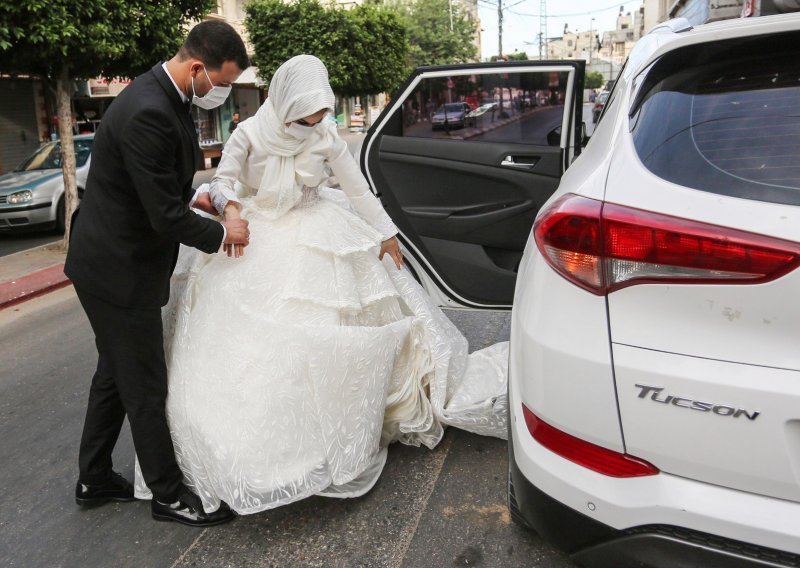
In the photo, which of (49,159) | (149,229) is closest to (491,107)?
(149,229)

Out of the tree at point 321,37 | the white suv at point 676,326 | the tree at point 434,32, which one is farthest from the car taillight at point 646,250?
the tree at point 434,32

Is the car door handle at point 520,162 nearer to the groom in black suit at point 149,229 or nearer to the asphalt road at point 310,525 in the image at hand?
the asphalt road at point 310,525

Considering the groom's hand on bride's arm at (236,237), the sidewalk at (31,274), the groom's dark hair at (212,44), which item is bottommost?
the sidewalk at (31,274)

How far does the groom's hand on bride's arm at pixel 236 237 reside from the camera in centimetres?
244

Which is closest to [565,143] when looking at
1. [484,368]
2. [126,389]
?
[484,368]

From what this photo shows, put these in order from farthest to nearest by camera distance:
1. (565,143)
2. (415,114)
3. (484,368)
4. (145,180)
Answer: (415,114), (565,143), (484,368), (145,180)

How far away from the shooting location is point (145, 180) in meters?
2.15

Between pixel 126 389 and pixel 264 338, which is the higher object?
pixel 264 338

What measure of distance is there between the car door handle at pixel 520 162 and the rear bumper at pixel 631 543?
A: 2265 millimetres

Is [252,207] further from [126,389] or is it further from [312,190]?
[126,389]

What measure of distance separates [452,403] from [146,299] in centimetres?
129

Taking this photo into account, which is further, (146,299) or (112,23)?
(112,23)

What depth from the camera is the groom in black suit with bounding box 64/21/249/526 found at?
2184 millimetres

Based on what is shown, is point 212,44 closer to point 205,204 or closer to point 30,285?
point 205,204
